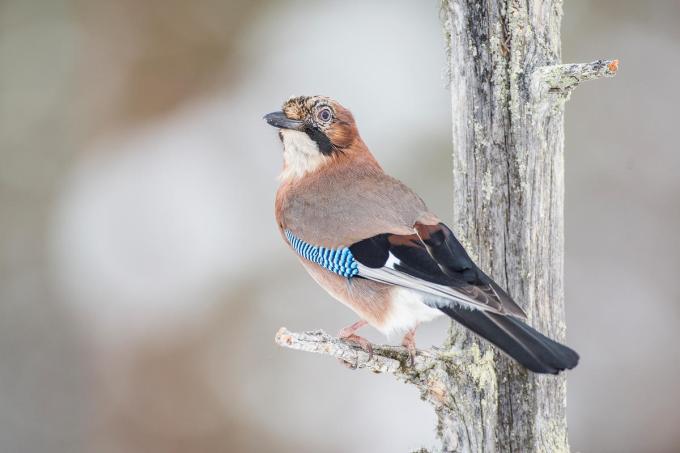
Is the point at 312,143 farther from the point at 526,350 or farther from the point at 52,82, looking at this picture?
the point at 52,82

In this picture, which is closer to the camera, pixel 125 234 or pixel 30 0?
pixel 125 234

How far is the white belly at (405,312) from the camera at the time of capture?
3266 millimetres

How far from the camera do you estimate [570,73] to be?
9.44 ft

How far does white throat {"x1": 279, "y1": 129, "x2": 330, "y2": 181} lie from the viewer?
13.1ft

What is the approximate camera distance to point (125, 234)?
267 inches

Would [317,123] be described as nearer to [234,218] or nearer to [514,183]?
[514,183]

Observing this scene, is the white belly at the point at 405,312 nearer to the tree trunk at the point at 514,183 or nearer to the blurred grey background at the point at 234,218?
the tree trunk at the point at 514,183

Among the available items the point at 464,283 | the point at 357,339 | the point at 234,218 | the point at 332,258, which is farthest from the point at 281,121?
the point at 234,218

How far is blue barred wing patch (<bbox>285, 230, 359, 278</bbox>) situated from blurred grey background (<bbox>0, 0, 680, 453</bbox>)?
2.49 metres

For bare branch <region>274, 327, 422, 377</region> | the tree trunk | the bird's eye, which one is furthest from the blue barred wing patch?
the bird's eye

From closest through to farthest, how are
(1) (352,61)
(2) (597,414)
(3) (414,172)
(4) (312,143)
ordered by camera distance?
(4) (312,143)
(2) (597,414)
(3) (414,172)
(1) (352,61)

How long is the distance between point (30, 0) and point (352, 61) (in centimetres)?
289

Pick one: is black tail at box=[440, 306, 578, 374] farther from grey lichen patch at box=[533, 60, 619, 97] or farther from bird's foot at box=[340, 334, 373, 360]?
grey lichen patch at box=[533, 60, 619, 97]

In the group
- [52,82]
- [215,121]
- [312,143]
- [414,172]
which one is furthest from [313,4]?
[312,143]
